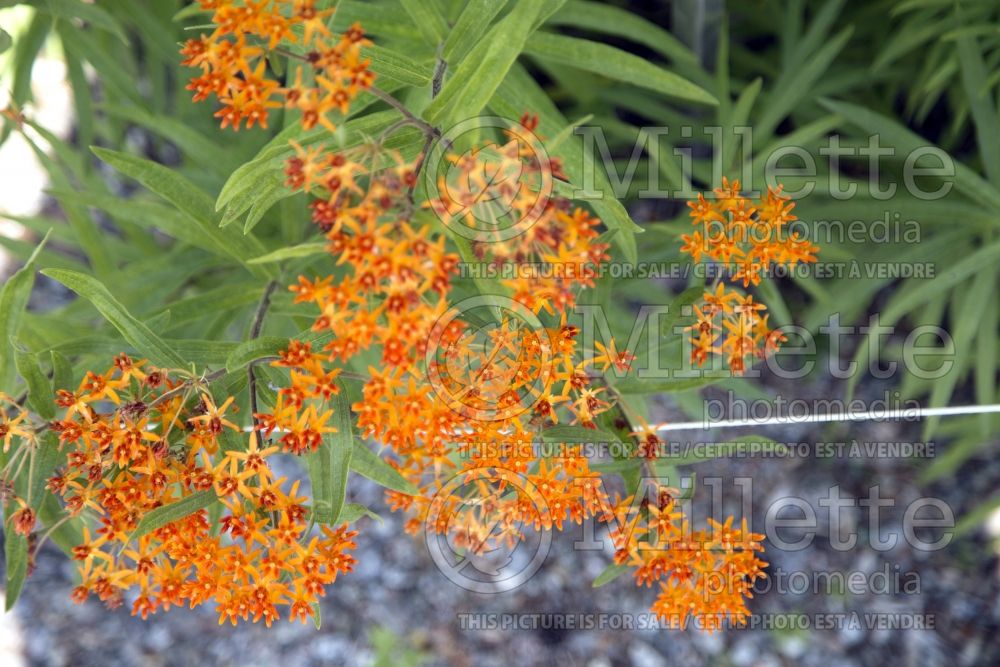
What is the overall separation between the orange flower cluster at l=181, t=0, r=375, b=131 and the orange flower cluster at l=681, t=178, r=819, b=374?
73cm

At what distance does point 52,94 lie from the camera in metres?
4.31

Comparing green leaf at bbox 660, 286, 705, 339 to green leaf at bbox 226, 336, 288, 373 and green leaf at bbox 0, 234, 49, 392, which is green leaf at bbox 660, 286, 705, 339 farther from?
green leaf at bbox 0, 234, 49, 392

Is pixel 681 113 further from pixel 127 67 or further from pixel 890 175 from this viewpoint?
pixel 127 67

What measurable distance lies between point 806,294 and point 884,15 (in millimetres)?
1133

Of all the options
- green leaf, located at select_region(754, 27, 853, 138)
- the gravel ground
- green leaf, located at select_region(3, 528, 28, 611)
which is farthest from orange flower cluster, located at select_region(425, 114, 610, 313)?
the gravel ground

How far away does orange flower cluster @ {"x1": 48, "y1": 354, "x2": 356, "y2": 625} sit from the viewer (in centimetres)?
145

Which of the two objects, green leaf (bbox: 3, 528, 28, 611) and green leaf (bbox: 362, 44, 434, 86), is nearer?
green leaf (bbox: 362, 44, 434, 86)

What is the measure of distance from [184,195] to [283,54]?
620 mm

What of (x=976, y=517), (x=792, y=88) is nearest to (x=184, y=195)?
(x=792, y=88)

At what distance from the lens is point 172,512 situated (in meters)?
1.48

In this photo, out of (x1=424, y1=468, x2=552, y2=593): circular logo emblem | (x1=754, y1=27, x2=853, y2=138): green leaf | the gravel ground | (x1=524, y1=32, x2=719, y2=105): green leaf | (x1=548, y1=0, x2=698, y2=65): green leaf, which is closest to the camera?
(x1=424, y1=468, x2=552, y2=593): circular logo emblem

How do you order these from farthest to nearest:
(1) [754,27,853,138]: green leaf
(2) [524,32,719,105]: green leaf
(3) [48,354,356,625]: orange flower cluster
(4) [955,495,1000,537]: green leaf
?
(4) [955,495,1000,537]: green leaf → (1) [754,27,853,138]: green leaf → (2) [524,32,719,105]: green leaf → (3) [48,354,356,625]: orange flower cluster

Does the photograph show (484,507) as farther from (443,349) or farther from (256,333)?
(256,333)

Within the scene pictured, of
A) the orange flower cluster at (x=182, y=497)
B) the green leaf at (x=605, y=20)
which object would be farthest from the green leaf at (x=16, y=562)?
the green leaf at (x=605, y=20)
